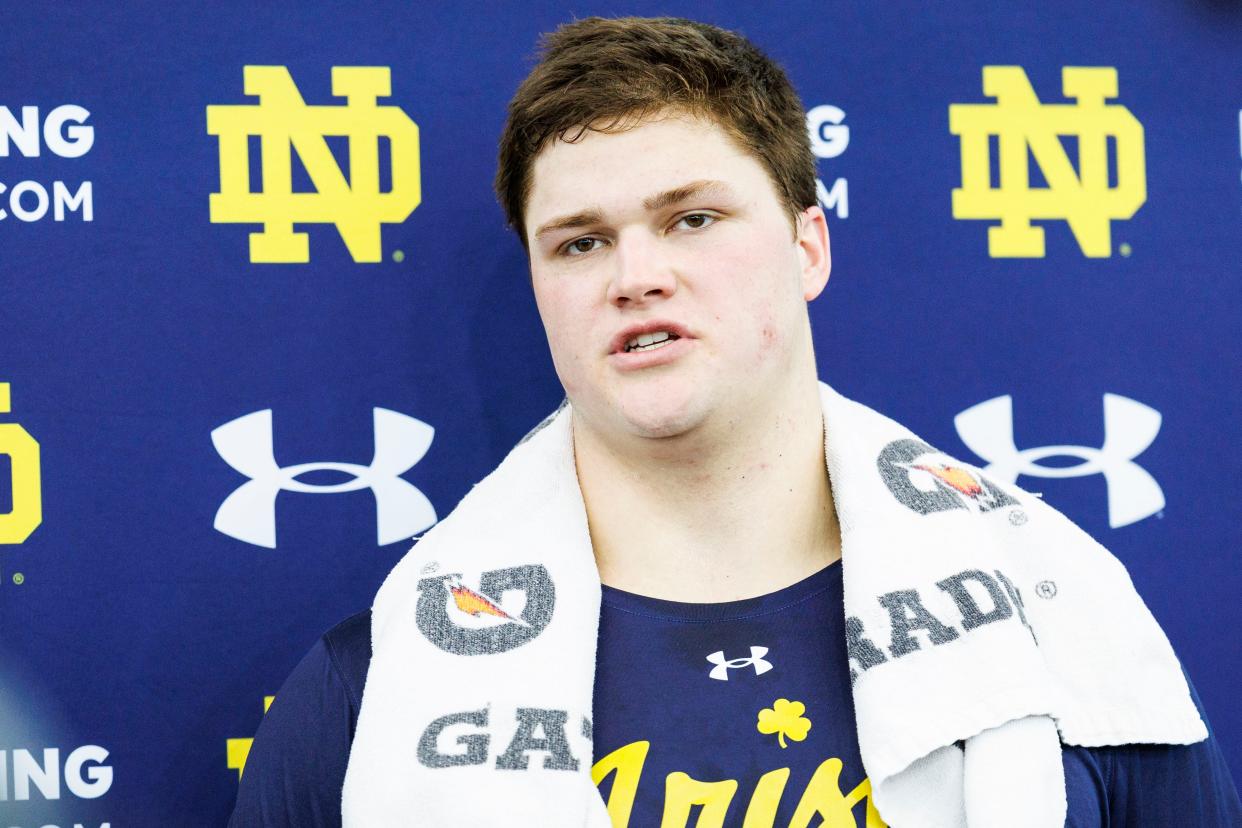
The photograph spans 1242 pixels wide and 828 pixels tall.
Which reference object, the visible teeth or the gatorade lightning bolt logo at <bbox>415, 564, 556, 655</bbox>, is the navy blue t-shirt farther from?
the visible teeth

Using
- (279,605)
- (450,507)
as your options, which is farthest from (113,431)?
(450,507)

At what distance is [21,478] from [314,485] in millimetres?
312

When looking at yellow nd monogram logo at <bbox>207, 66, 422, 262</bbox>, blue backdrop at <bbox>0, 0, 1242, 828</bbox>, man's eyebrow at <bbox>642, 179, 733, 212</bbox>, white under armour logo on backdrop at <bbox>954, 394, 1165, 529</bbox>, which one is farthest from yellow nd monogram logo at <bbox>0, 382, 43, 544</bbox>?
white under armour logo on backdrop at <bbox>954, 394, 1165, 529</bbox>

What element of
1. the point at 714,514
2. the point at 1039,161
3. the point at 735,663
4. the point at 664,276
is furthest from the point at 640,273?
the point at 1039,161

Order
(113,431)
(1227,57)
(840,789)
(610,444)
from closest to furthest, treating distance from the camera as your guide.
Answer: (840,789)
(610,444)
(113,431)
(1227,57)

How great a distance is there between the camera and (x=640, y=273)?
1093mm

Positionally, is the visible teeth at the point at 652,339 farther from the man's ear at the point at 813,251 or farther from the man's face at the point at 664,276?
the man's ear at the point at 813,251

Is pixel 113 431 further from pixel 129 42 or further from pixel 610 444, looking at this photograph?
pixel 610 444

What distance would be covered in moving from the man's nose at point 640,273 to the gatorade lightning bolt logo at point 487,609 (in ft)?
0.86

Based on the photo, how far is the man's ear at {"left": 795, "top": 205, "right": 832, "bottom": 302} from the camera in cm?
122

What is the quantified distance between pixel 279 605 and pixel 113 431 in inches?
10.5

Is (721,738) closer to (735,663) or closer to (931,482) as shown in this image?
(735,663)

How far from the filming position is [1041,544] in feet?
3.99

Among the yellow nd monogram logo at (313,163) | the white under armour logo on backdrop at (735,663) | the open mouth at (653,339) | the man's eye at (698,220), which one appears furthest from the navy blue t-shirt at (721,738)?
the yellow nd monogram logo at (313,163)
